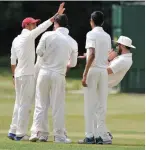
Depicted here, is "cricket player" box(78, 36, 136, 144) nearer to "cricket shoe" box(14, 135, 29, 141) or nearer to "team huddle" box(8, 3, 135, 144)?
"team huddle" box(8, 3, 135, 144)

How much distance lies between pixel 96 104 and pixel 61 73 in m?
0.70

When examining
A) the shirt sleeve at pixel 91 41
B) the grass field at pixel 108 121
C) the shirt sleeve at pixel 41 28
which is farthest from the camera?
the shirt sleeve at pixel 41 28

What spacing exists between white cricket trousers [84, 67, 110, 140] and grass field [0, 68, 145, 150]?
12.0 inches

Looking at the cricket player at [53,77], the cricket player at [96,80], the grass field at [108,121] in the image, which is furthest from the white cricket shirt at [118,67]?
the grass field at [108,121]

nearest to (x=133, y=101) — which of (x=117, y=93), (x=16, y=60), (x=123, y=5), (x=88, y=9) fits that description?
(x=117, y=93)

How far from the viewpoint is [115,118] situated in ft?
54.4

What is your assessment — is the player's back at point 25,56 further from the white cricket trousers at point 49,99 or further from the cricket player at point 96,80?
the cricket player at point 96,80

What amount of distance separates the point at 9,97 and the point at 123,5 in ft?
18.8

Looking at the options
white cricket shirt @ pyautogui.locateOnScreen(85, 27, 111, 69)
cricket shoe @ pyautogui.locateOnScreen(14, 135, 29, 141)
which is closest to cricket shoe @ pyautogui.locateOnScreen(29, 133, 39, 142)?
cricket shoe @ pyautogui.locateOnScreen(14, 135, 29, 141)

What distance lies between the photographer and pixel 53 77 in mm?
10969

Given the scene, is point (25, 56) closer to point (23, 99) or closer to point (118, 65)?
point (23, 99)

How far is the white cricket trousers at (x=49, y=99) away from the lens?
36.1 ft

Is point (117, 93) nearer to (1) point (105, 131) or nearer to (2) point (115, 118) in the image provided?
(2) point (115, 118)

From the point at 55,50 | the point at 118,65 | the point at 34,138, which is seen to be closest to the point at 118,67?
the point at 118,65
